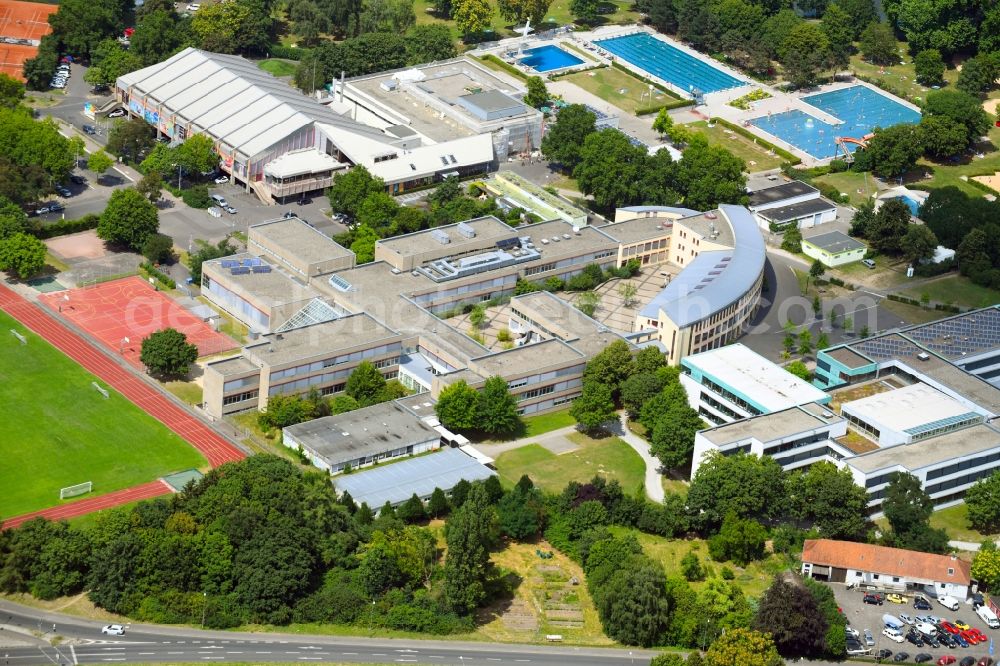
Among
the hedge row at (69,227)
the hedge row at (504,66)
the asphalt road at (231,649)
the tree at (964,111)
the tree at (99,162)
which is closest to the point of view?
the asphalt road at (231,649)

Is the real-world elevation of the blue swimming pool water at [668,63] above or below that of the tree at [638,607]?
below

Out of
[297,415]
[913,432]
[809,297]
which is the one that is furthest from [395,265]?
[913,432]

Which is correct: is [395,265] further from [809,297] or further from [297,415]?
[809,297]

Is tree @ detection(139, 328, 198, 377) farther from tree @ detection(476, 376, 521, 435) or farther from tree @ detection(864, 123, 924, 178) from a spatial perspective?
tree @ detection(864, 123, 924, 178)

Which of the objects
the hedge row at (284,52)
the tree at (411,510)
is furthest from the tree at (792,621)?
the hedge row at (284,52)

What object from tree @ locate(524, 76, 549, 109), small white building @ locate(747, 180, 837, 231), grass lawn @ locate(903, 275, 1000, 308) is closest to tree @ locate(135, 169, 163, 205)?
tree @ locate(524, 76, 549, 109)

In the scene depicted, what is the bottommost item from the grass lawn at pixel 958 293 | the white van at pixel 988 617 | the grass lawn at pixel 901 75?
the grass lawn at pixel 958 293

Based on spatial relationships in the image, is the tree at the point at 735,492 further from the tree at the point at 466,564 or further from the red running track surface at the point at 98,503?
the red running track surface at the point at 98,503
